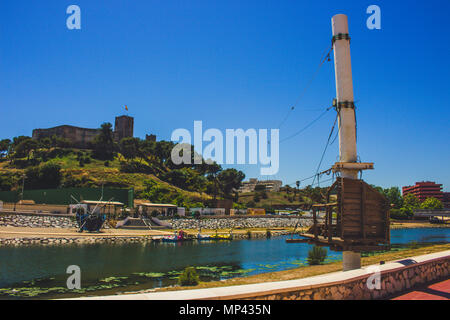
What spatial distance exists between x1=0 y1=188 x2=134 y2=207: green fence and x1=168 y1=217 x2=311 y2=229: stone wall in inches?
628

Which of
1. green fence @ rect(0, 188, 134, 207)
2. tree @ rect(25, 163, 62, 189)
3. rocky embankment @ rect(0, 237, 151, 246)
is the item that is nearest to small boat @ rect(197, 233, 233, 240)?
rocky embankment @ rect(0, 237, 151, 246)

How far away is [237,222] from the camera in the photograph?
278ft

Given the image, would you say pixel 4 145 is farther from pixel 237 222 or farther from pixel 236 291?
pixel 236 291

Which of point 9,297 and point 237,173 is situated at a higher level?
point 237,173

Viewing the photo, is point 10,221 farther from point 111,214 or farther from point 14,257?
point 14,257

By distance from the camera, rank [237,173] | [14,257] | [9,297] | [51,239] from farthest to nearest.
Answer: [237,173] < [51,239] < [14,257] < [9,297]

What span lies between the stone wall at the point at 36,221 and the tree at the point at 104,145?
271 ft

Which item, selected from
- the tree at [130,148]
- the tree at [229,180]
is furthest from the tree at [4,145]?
the tree at [229,180]

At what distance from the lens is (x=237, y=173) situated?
141 m

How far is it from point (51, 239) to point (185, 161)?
323 ft

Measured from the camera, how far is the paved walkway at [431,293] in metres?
9.52

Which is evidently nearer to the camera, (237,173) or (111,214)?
(111,214)

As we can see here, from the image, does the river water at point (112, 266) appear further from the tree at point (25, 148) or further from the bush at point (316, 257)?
the tree at point (25, 148)

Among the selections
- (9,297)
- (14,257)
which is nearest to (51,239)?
(14,257)
